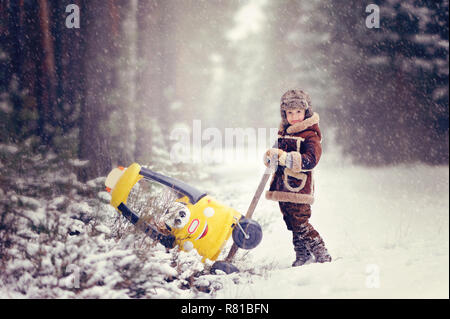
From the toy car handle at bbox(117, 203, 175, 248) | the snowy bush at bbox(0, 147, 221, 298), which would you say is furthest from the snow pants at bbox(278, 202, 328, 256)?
the toy car handle at bbox(117, 203, 175, 248)

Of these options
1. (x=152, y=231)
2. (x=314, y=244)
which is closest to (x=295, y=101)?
(x=314, y=244)

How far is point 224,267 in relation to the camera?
3.29 metres

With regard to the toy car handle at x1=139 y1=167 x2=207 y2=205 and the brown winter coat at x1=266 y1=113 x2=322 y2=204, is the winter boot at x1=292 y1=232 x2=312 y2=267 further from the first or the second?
the toy car handle at x1=139 y1=167 x2=207 y2=205

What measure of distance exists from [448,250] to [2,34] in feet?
20.8

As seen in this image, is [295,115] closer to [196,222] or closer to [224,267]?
[196,222]

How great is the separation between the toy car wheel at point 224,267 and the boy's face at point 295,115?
1288 millimetres

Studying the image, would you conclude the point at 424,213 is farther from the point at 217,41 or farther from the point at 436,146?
the point at 217,41

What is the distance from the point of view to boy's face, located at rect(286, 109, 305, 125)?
3.39 metres

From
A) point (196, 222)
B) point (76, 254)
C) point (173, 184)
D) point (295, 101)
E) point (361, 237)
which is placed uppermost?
point (295, 101)

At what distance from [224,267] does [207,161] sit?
877cm

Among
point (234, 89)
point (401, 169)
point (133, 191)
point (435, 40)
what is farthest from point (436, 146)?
point (234, 89)

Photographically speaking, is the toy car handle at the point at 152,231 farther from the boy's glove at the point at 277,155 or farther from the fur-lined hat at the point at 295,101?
the fur-lined hat at the point at 295,101

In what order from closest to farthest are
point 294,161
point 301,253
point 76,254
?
point 76,254
point 294,161
point 301,253

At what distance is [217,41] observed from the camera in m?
15.4
